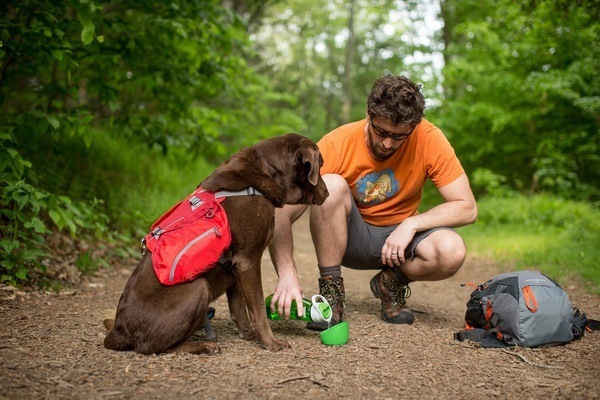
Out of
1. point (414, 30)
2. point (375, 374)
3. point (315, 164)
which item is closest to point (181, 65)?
point (315, 164)

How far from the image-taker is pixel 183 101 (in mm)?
6320

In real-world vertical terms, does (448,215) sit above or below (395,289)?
above

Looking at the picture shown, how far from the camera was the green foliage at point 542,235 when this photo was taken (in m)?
5.70

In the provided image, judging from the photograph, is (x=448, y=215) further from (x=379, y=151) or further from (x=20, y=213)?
(x=20, y=213)

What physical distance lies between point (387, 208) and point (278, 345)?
60.8 inches

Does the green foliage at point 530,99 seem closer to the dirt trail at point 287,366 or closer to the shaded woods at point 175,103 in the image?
the shaded woods at point 175,103

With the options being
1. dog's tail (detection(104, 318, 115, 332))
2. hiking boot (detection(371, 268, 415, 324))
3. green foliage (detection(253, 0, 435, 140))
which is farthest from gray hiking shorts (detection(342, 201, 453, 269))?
green foliage (detection(253, 0, 435, 140))

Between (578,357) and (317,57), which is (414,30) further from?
(578,357)

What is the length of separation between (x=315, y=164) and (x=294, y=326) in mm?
1382

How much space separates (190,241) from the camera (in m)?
2.91

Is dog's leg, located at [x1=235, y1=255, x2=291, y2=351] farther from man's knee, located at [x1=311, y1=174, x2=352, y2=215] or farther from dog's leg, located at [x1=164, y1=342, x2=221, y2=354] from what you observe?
man's knee, located at [x1=311, y1=174, x2=352, y2=215]

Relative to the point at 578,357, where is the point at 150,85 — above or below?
above

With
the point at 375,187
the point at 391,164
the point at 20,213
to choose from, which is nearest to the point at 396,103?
the point at 391,164

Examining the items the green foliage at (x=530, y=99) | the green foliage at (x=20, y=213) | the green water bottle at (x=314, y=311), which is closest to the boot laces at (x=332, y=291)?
the green water bottle at (x=314, y=311)
